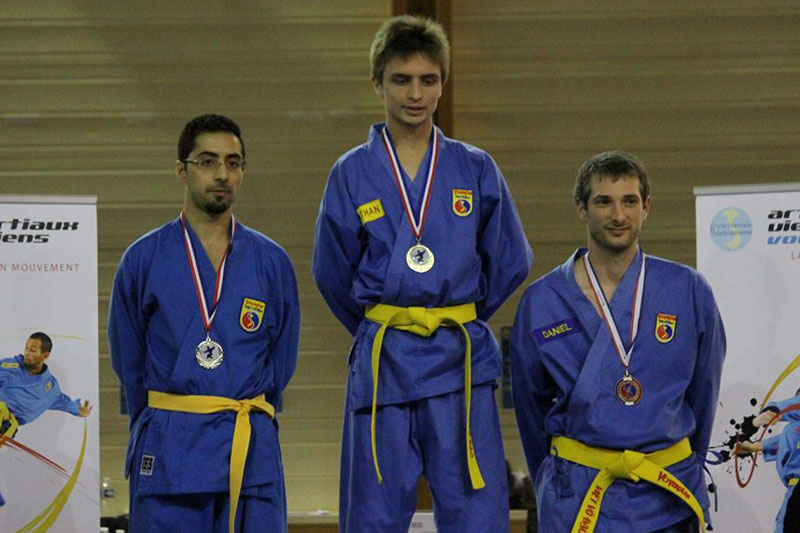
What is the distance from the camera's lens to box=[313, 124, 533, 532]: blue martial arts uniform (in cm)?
327

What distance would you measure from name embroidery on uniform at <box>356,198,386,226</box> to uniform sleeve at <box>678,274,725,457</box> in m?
0.96

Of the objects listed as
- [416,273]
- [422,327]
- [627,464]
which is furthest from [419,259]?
[627,464]

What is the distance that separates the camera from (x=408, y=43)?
3385mm

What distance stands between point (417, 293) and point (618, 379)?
2.03 ft

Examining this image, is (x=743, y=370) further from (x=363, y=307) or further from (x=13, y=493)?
(x=13, y=493)

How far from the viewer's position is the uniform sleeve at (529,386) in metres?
3.46

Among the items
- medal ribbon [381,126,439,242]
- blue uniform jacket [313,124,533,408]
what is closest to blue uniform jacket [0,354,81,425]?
blue uniform jacket [313,124,533,408]

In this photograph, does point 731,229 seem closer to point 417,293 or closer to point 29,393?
point 417,293

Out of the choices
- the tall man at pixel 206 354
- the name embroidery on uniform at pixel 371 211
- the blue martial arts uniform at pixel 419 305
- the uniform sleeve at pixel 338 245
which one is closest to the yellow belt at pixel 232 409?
the tall man at pixel 206 354

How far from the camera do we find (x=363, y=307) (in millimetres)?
3484

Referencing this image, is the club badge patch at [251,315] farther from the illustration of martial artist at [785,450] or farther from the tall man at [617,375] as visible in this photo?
the illustration of martial artist at [785,450]

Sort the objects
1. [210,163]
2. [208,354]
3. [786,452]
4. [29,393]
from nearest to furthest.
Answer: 1. [208,354]
2. [210,163]
3. [786,452]
4. [29,393]

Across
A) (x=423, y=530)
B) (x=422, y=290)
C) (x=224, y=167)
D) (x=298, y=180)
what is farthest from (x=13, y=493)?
(x=298, y=180)

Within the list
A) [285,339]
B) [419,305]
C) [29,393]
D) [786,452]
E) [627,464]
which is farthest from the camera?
[29,393]
